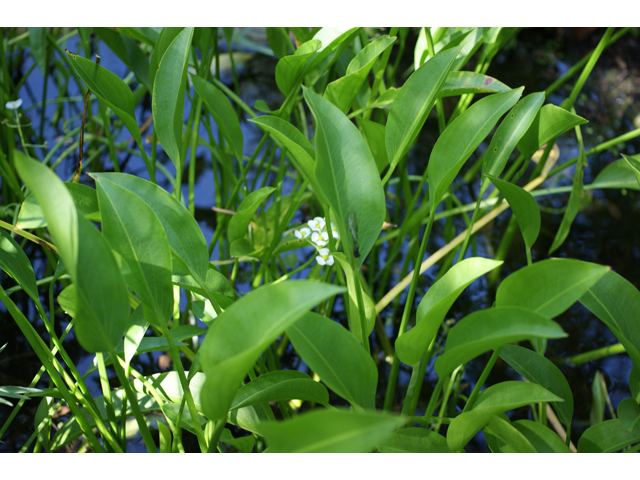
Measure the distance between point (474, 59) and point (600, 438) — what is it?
1012 mm

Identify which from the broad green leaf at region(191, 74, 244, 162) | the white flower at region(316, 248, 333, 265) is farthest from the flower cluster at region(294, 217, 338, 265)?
the broad green leaf at region(191, 74, 244, 162)

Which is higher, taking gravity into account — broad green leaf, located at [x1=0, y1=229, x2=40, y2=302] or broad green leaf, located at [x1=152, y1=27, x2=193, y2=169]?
broad green leaf, located at [x1=152, y1=27, x2=193, y2=169]

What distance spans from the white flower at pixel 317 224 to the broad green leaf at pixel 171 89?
188mm

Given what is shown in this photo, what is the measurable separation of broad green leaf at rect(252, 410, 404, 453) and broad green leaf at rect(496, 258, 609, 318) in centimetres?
14

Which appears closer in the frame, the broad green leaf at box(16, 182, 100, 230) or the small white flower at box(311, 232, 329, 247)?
the broad green leaf at box(16, 182, 100, 230)

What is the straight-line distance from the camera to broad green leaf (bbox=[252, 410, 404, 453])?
197 millimetres

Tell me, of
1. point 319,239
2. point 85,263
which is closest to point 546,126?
point 319,239

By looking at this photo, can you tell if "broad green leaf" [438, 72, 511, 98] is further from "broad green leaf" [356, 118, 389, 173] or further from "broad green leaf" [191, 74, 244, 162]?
"broad green leaf" [191, 74, 244, 162]

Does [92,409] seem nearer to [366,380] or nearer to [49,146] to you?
[366,380]

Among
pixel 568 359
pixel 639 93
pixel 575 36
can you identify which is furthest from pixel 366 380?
pixel 575 36

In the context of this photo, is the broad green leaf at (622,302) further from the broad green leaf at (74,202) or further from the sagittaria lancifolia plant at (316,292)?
the broad green leaf at (74,202)

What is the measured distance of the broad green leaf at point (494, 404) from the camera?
325 millimetres

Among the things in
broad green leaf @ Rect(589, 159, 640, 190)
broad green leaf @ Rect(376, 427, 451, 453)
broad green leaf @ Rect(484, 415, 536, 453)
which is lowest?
broad green leaf @ Rect(376, 427, 451, 453)

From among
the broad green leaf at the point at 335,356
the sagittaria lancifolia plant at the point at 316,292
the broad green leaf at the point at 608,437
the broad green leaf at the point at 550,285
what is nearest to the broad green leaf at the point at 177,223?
the sagittaria lancifolia plant at the point at 316,292
